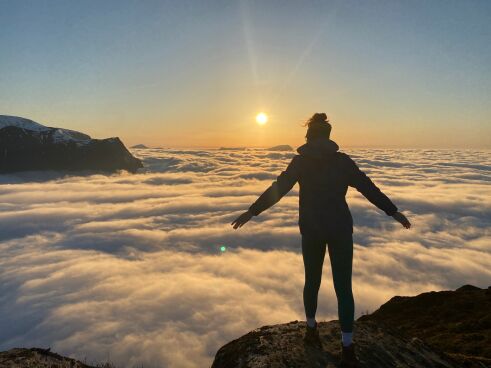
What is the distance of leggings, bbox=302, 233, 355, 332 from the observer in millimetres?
3662

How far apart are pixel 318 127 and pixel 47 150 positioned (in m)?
186

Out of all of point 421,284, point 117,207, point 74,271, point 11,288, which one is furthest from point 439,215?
point 117,207

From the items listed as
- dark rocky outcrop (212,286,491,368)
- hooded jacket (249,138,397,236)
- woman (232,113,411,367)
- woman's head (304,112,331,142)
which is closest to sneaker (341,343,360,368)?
woman (232,113,411,367)

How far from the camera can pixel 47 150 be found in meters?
161

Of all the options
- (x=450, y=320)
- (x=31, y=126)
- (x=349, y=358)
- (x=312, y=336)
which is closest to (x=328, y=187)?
(x=349, y=358)

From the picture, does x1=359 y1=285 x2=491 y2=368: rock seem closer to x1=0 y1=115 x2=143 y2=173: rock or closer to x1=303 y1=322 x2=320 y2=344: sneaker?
x1=303 y1=322 x2=320 y2=344: sneaker

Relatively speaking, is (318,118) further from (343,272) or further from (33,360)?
(33,360)

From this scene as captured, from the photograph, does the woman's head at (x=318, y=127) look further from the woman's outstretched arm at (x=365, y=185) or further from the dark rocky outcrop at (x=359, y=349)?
the dark rocky outcrop at (x=359, y=349)

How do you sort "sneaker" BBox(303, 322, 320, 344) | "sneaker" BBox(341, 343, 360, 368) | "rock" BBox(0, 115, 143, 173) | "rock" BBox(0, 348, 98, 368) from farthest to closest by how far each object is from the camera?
"rock" BBox(0, 115, 143, 173) < "rock" BBox(0, 348, 98, 368) < "sneaker" BBox(303, 322, 320, 344) < "sneaker" BBox(341, 343, 360, 368)

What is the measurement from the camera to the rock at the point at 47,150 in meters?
156

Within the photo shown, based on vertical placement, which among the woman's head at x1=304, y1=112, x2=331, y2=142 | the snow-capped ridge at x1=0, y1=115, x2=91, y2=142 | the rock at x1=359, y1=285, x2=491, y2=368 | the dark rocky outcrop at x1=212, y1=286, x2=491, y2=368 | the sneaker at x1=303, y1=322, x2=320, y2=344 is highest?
the snow-capped ridge at x1=0, y1=115, x2=91, y2=142

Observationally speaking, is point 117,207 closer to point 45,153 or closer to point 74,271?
point 45,153

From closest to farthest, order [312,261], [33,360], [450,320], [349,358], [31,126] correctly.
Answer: [349,358]
[312,261]
[33,360]
[450,320]
[31,126]

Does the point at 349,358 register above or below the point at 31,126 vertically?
below
